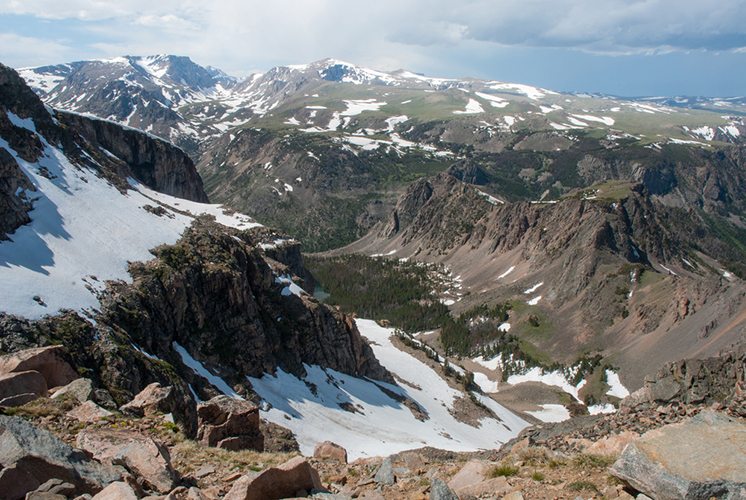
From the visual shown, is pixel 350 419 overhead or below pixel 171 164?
below

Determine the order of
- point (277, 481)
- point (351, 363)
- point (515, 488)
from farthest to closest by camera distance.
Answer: point (351, 363) → point (515, 488) → point (277, 481)

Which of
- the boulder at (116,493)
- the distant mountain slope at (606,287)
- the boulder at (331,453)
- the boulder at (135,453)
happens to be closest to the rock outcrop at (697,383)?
the boulder at (331,453)

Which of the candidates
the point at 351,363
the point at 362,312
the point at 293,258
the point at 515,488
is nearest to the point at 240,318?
the point at 351,363

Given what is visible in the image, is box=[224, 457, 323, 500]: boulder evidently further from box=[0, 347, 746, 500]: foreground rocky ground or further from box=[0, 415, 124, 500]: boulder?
box=[0, 415, 124, 500]: boulder

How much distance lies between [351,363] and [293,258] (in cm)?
4181

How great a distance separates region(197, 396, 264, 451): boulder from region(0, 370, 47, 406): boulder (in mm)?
5547

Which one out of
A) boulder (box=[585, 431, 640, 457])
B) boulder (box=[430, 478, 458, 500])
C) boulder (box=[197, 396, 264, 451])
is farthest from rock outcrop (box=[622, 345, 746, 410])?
boulder (box=[430, 478, 458, 500])

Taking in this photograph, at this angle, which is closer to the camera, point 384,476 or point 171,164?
point 384,476

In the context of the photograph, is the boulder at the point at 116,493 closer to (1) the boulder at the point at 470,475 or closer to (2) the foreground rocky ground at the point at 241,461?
(2) the foreground rocky ground at the point at 241,461

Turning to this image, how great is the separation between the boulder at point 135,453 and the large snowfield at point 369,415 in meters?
21.6

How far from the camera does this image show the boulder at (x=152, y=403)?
62.5 feet

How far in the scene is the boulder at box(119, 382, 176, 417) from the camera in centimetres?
1904

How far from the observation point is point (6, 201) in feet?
136

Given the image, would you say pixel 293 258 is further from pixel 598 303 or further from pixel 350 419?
pixel 598 303
